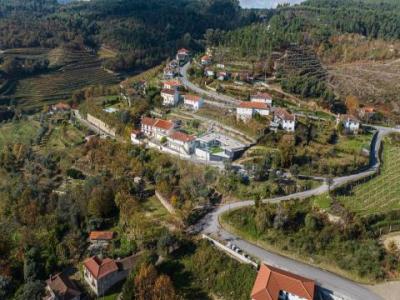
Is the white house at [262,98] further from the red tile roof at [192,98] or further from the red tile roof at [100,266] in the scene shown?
the red tile roof at [100,266]

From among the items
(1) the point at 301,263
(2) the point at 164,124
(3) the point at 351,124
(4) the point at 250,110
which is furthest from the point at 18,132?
(1) the point at 301,263

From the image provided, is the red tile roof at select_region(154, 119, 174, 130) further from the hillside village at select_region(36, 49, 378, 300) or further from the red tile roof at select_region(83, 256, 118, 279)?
the red tile roof at select_region(83, 256, 118, 279)

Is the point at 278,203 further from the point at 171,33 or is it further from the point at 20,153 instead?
the point at 171,33

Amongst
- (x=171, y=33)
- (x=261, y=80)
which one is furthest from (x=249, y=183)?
(x=171, y=33)

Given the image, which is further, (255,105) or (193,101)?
(193,101)

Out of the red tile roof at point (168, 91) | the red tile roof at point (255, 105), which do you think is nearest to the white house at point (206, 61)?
the red tile roof at point (168, 91)

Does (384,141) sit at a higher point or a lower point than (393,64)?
lower

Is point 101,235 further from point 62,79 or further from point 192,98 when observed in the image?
point 62,79
